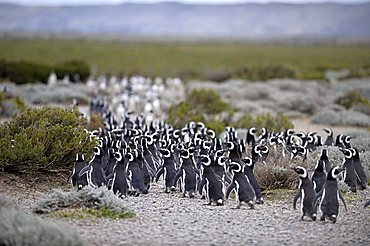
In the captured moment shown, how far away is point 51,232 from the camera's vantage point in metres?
7.96

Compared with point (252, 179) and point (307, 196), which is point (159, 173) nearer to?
point (252, 179)

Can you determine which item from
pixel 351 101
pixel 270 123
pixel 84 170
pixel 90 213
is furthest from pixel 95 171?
pixel 351 101

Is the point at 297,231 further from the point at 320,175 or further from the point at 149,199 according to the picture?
the point at 149,199

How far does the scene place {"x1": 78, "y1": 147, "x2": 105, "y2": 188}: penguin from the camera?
11.7 metres

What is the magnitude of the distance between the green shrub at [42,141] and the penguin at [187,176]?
2.09 meters

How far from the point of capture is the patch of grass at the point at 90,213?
383 inches

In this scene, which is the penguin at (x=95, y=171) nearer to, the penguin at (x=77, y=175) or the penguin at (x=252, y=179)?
the penguin at (x=77, y=175)

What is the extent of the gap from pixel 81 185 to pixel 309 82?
2936 cm

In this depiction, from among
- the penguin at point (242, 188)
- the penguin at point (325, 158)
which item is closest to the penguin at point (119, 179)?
the penguin at point (242, 188)

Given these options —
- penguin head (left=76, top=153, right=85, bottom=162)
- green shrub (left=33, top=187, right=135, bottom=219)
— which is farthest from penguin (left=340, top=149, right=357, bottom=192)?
penguin head (left=76, top=153, right=85, bottom=162)

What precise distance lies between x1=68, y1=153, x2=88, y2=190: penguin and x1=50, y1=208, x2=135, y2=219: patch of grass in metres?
1.64

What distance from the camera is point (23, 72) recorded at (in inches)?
1476

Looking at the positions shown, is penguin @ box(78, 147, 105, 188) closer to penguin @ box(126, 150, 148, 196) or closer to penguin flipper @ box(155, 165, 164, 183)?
penguin @ box(126, 150, 148, 196)

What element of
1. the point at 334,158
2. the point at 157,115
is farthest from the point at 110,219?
the point at 157,115
